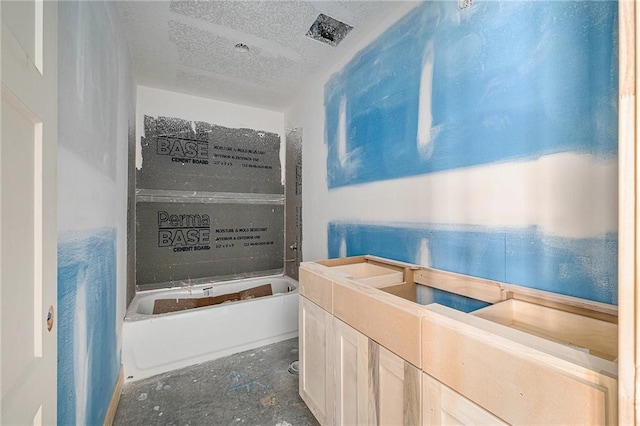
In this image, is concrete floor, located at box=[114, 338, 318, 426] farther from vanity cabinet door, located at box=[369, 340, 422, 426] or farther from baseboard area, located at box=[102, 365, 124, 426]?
vanity cabinet door, located at box=[369, 340, 422, 426]

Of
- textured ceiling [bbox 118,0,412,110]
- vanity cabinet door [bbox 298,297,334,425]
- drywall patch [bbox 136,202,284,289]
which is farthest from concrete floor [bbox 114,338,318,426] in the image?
textured ceiling [bbox 118,0,412,110]

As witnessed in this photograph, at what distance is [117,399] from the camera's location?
1.74 m

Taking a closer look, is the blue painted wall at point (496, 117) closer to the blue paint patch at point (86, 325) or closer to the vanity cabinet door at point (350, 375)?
the vanity cabinet door at point (350, 375)

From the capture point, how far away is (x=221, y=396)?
179 cm

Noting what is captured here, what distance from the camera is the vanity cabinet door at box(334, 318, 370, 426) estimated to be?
1.11 m

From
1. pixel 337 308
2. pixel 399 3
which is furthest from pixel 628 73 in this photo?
pixel 399 3

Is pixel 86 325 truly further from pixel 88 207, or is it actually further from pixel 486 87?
pixel 486 87

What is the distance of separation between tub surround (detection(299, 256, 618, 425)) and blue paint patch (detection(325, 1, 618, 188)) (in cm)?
60

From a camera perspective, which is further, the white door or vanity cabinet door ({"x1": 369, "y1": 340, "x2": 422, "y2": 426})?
vanity cabinet door ({"x1": 369, "y1": 340, "x2": 422, "y2": 426})

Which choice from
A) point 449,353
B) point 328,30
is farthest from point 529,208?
point 328,30

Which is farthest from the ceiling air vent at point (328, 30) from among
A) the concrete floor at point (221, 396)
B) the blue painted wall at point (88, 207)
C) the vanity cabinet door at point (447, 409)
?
the concrete floor at point (221, 396)

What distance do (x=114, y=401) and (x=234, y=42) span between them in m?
2.55

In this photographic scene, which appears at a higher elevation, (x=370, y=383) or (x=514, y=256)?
(x=514, y=256)

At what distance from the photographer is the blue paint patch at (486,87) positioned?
3.13 feet
